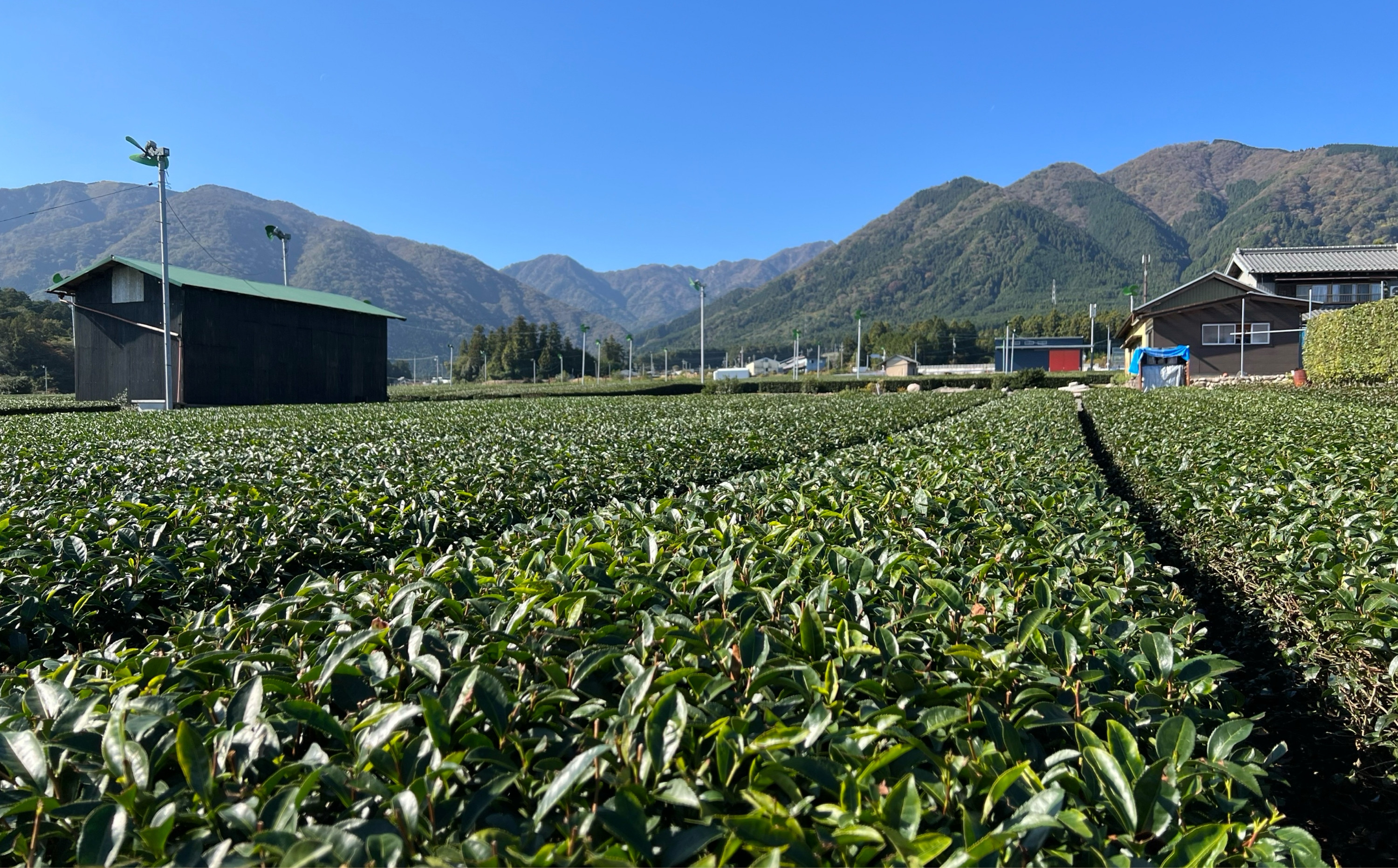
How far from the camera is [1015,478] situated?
412 centimetres

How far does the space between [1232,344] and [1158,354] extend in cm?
630

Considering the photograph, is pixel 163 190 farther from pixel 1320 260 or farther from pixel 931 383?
pixel 1320 260

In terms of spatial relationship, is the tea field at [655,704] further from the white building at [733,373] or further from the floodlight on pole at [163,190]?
the white building at [733,373]

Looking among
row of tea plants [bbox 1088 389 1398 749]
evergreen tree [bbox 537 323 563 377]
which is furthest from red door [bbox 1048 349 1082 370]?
row of tea plants [bbox 1088 389 1398 749]

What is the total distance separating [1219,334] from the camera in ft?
127

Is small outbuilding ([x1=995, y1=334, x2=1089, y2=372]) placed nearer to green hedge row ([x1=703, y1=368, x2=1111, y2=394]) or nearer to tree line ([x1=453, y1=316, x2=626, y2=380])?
green hedge row ([x1=703, y1=368, x2=1111, y2=394])

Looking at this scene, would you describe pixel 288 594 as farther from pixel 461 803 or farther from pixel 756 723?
pixel 756 723

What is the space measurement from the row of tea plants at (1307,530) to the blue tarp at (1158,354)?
110 ft

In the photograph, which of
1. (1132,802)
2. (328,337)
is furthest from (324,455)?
(328,337)

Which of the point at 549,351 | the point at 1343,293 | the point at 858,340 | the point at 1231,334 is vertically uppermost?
the point at 549,351

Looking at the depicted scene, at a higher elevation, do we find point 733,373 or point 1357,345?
point 733,373

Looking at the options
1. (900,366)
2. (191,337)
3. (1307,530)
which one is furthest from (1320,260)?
(900,366)

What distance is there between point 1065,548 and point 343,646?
2.44 m

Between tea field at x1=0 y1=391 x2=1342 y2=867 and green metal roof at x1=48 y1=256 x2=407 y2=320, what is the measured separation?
32.4m
